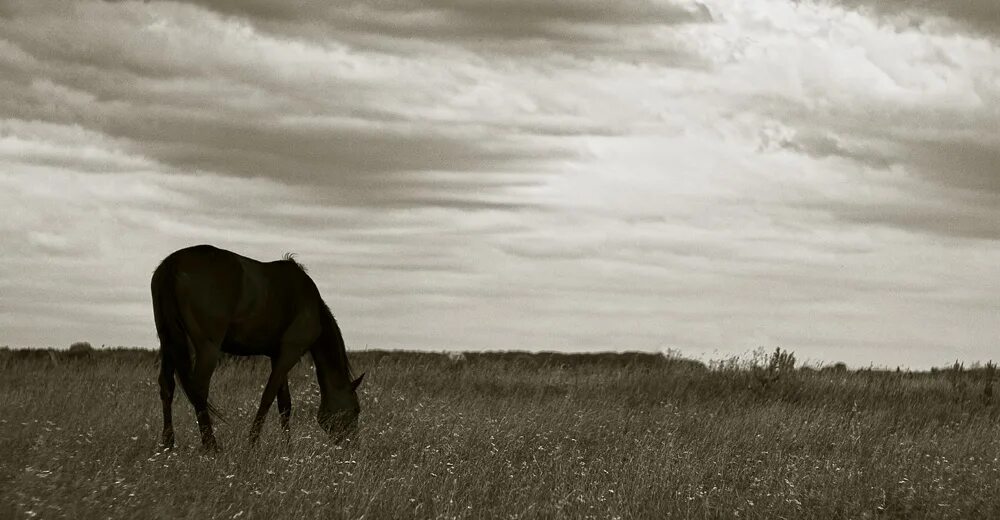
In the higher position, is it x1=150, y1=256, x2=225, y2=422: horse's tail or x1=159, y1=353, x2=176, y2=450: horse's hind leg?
x1=150, y1=256, x2=225, y2=422: horse's tail

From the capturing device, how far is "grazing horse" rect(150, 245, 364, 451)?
11.9m

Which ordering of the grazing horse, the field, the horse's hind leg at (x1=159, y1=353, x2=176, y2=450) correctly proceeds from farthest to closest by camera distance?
the grazing horse < the horse's hind leg at (x1=159, y1=353, x2=176, y2=450) < the field

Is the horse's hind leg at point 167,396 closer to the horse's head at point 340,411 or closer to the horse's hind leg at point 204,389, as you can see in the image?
the horse's hind leg at point 204,389

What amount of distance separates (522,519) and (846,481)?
4.44 meters

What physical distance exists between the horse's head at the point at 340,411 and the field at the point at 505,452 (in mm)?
260

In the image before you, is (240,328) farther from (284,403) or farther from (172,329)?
(284,403)

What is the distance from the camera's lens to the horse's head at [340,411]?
12.5 meters

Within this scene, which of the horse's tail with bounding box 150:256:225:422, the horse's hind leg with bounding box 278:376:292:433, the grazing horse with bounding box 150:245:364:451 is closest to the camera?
the grazing horse with bounding box 150:245:364:451

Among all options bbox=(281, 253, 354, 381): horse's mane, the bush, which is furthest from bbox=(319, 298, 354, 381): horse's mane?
the bush

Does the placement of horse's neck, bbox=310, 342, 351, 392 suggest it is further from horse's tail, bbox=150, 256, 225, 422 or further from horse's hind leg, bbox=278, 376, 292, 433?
horse's tail, bbox=150, 256, 225, 422

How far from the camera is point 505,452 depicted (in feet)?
38.6

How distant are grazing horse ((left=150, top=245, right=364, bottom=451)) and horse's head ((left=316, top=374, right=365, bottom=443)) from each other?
13 millimetres

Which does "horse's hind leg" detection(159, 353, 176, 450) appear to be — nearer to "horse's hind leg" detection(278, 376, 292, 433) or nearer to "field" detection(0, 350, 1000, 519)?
"field" detection(0, 350, 1000, 519)

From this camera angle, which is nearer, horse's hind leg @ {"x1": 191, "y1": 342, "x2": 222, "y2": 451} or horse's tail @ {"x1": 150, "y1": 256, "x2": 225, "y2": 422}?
horse's hind leg @ {"x1": 191, "y1": 342, "x2": 222, "y2": 451}
